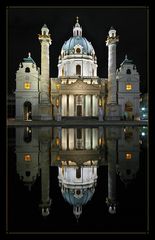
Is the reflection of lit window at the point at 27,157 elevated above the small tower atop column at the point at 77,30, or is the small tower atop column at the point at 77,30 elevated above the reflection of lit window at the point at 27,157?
the small tower atop column at the point at 77,30

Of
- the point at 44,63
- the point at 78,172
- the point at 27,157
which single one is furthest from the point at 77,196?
the point at 44,63

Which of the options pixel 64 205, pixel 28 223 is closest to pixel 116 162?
pixel 64 205

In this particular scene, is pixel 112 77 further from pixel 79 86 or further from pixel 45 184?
pixel 45 184

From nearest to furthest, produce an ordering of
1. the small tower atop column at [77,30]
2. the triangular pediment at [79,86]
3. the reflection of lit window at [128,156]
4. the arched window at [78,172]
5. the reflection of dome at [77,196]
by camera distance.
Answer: the reflection of dome at [77,196], the arched window at [78,172], the reflection of lit window at [128,156], the triangular pediment at [79,86], the small tower atop column at [77,30]

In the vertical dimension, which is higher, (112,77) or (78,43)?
(78,43)

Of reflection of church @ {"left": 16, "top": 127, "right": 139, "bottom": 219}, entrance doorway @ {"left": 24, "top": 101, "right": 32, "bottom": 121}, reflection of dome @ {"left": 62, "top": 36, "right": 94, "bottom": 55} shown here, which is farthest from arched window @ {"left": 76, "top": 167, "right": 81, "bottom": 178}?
reflection of dome @ {"left": 62, "top": 36, "right": 94, "bottom": 55}

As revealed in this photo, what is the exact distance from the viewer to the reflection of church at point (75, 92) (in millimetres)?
50969

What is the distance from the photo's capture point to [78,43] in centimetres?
A: 6719

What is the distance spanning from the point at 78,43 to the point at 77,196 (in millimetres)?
65091

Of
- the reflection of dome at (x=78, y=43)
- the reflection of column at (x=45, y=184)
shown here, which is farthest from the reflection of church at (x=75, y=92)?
the reflection of column at (x=45, y=184)

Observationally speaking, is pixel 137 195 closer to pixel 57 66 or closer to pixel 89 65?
pixel 89 65

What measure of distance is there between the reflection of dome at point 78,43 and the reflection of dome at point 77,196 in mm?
62696

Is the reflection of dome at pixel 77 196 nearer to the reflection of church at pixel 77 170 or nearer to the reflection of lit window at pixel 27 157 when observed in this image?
the reflection of church at pixel 77 170

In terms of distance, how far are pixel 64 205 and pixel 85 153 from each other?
6994 millimetres
